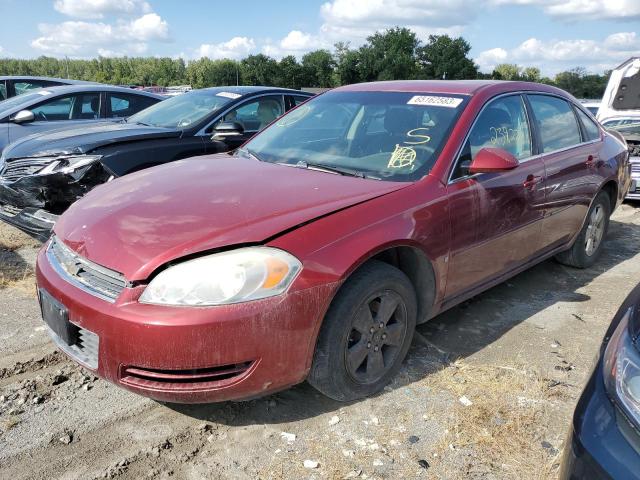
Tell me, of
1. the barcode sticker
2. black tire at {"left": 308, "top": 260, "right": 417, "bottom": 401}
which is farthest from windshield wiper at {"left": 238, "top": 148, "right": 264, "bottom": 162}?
black tire at {"left": 308, "top": 260, "right": 417, "bottom": 401}

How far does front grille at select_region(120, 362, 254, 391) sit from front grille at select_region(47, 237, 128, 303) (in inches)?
13.3

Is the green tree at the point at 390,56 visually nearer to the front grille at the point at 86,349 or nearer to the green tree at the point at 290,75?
the green tree at the point at 290,75

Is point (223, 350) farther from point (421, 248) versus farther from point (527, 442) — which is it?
point (527, 442)

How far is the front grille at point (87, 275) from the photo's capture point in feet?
7.77

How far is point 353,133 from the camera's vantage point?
3.62 meters

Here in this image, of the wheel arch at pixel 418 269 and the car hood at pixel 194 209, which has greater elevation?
the car hood at pixel 194 209

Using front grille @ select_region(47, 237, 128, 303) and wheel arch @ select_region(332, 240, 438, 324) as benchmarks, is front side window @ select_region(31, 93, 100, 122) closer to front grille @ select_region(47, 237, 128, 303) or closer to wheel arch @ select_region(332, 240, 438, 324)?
front grille @ select_region(47, 237, 128, 303)

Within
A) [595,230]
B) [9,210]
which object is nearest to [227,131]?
[9,210]

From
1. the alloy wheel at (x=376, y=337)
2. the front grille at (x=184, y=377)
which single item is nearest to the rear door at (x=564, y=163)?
the alloy wheel at (x=376, y=337)

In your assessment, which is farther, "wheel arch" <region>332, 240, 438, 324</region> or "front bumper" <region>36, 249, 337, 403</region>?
"wheel arch" <region>332, 240, 438, 324</region>

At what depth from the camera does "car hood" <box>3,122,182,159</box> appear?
4.93 metres

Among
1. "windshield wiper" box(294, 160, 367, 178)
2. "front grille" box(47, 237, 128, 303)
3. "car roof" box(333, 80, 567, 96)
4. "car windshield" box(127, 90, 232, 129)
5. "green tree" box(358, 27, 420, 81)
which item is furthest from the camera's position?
"green tree" box(358, 27, 420, 81)

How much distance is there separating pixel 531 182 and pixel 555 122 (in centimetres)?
85

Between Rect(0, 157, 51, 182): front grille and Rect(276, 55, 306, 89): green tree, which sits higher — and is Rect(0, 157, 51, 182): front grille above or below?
below
